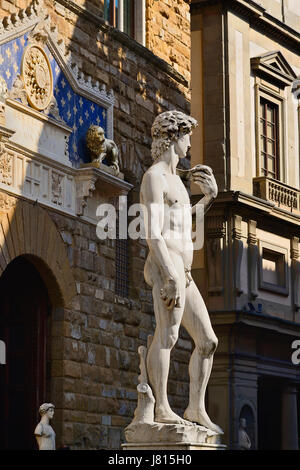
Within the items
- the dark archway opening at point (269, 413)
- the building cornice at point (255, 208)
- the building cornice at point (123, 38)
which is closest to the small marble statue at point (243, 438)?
the dark archway opening at point (269, 413)

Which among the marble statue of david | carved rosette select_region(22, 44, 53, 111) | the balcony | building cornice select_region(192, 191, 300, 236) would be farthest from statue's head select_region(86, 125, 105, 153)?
the balcony

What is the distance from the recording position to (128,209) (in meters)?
17.3

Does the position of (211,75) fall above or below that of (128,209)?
above

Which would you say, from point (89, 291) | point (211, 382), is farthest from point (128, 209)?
point (211, 382)

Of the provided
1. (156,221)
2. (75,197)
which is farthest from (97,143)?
(156,221)

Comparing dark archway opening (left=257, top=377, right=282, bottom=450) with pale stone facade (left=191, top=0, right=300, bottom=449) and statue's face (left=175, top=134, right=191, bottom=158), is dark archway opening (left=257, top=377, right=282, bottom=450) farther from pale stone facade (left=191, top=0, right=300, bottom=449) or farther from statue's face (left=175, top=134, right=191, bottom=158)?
statue's face (left=175, top=134, right=191, bottom=158)

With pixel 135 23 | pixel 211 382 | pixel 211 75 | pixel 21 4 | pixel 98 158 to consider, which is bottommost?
pixel 211 382

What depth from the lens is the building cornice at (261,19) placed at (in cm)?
2856

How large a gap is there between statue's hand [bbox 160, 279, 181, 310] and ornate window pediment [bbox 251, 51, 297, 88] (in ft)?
62.9

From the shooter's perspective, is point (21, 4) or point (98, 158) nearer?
point (21, 4)

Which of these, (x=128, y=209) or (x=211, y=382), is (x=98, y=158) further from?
(x=211, y=382)

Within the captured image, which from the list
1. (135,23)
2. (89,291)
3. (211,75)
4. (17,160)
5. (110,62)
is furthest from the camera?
(211,75)

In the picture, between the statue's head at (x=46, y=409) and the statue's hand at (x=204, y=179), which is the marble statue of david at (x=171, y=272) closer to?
the statue's hand at (x=204, y=179)

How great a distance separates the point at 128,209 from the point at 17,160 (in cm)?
311
